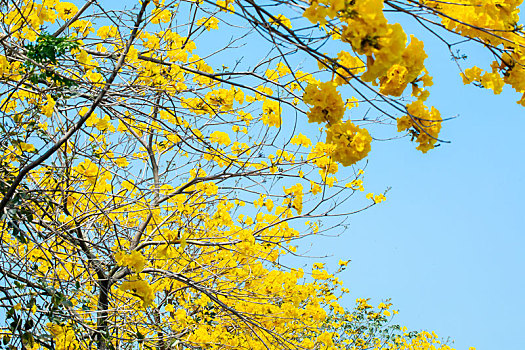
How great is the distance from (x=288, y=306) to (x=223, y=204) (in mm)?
1299

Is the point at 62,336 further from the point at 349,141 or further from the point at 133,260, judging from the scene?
the point at 349,141

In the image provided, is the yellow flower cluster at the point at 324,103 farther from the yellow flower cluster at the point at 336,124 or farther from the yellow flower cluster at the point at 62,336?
the yellow flower cluster at the point at 62,336

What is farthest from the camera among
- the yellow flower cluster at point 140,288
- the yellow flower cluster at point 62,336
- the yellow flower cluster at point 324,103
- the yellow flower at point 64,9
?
the yellow flower at point 64,9

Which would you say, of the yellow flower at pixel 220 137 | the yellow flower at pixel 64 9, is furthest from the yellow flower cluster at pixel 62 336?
the yellow flower at pixel 64 9

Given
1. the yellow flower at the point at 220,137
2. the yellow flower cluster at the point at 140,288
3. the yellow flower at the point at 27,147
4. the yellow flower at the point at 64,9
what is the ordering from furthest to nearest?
1. the yellow flower at the point at 220,137
2. the yellow flower at the point at 64,9
3. the yellow flower at the point at 27,147
4. the yellow flower cluster at the point at 140,288

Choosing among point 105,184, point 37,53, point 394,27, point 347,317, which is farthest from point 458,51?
point 347,317

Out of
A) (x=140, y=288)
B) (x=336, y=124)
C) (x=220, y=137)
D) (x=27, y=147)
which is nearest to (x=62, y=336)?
(x=140, y=288)

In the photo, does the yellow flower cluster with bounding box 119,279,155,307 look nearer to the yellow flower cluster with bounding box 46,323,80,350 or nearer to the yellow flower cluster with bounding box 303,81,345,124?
A: the yellow flower cluster with bounding box 46,323,80,350

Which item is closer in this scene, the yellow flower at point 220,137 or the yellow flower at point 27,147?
the yellow flower at point 27,147

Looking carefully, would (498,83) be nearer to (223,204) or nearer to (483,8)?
(483,8)

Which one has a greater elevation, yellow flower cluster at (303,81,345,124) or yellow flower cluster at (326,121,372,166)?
yellow flower cluster at (303,81,345,124)

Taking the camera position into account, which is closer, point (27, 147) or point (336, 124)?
point (336, 124)

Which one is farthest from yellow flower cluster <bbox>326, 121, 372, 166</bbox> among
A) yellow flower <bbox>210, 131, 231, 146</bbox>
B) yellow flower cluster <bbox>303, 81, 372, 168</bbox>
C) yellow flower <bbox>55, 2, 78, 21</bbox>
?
yellow flower <bbox>55, 2, 78, 21</bbox>

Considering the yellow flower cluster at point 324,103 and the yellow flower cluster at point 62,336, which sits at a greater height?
the yellow flower cluster at point 324,103
